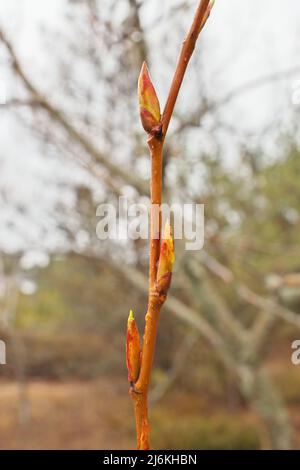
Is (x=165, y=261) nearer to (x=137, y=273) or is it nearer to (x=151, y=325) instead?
(x=151, y=325)

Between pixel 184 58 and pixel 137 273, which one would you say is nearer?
pixel 184 58

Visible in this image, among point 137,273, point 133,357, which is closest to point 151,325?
point 133,357

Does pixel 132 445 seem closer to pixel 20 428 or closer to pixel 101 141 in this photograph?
pixel 20 428

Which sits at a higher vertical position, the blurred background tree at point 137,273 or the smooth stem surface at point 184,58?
the blurred background tree at point 137,273

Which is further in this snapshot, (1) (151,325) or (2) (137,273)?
(2) (137,273)

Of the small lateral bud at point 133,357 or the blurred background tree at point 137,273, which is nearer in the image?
the small lateral bud at point 133,357

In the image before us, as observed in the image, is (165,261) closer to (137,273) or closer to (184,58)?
(184,58)
